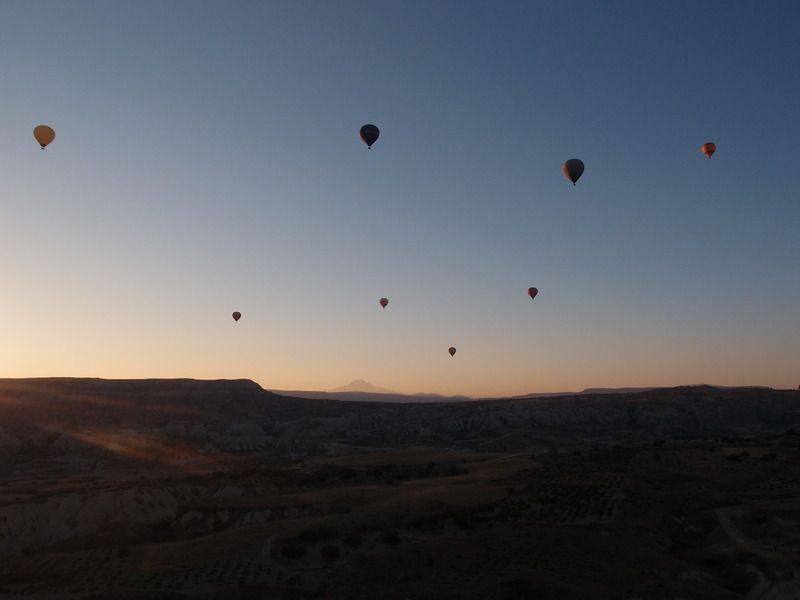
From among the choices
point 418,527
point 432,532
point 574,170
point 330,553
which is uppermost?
point 574,170

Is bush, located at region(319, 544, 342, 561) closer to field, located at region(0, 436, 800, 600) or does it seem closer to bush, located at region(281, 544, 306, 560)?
field, located at region(0, 436, 800, 600)

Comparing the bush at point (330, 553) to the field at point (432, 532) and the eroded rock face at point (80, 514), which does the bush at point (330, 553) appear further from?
the eroded rock face at point (80, 514)

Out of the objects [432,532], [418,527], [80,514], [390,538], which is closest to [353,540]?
[390,538]

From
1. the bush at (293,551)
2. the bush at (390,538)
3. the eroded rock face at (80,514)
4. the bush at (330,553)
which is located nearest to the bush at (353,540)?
the bush at (330,553)

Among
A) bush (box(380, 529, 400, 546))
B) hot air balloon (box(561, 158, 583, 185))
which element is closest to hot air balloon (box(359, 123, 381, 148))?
hot air balloon (box(561, 158, 583, 185))

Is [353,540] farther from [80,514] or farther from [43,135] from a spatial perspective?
[43,135]

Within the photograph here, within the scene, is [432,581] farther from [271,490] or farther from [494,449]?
[494,449]

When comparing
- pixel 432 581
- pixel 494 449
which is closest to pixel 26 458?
pixel 494 449
